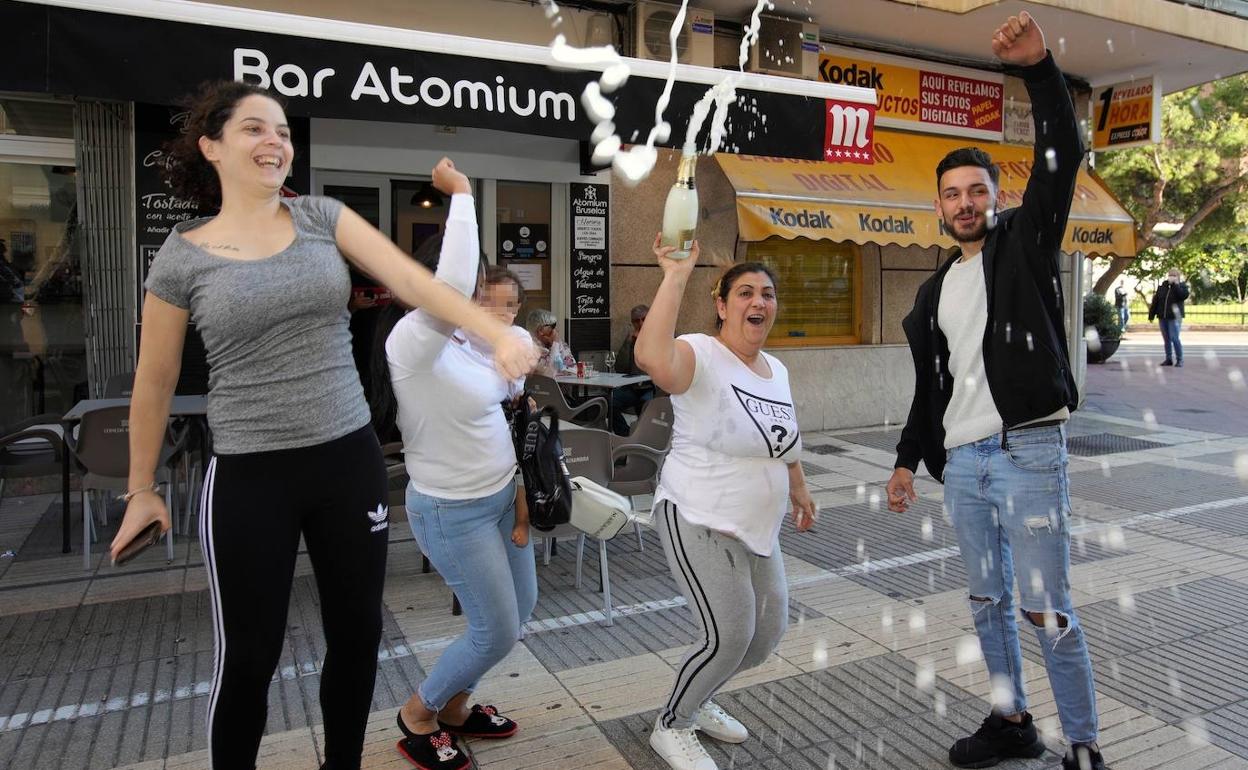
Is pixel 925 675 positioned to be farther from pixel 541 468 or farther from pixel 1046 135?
pixel 1046 135

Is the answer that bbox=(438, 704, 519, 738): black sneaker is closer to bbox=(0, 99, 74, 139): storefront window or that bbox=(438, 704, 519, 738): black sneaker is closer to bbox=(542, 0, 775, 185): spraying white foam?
bbox=(542, 0, 775, 185): spraying white foam

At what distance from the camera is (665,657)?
400cm

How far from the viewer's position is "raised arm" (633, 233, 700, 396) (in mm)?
2383

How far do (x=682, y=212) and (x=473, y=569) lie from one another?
4.28ft

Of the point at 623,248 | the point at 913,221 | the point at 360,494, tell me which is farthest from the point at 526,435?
the point at 913,221

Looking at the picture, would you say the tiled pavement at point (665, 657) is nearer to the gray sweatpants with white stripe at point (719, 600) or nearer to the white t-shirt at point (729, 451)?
the gray sweatpants with white stripe at point (719, 600)

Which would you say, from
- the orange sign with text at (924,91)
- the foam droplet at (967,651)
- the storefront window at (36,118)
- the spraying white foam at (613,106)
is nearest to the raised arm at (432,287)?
the spraying white foam at (613,106)

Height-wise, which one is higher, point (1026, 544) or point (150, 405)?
point (150, 405)

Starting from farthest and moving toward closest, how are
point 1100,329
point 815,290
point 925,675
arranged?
A: point 1100,329
point 815,290
point 925,675

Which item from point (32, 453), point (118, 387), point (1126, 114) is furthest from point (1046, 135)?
point (1126, 114)

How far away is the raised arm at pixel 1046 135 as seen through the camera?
8.29 ft

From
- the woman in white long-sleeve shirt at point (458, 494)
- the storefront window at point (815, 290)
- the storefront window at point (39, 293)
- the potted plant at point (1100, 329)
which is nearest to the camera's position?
the woman in white long-sleeve shirt at point (458, 494)

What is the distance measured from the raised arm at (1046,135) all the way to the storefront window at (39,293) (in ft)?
24.8

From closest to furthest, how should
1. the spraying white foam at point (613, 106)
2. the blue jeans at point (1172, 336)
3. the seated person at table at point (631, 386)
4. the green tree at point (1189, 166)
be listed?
the spraying white foam at point (613, 106) < the seated person at table at point (631, 386) < the blue jeans at point (1172, 336) < the green tree at point (1189, 166)
